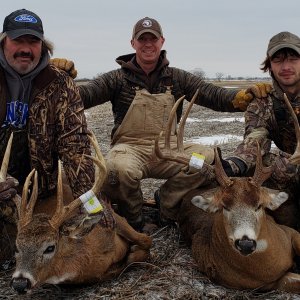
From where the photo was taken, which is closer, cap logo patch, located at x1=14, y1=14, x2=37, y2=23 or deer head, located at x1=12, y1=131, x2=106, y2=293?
deer head, located at x1=12, y1=131, x2=106, y2=293

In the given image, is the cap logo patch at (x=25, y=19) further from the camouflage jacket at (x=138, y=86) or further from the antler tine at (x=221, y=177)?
the antler tine at (x=221, y=177)

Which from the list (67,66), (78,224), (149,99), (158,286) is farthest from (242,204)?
(67,66)

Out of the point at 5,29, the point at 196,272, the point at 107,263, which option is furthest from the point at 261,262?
the point at 5,29

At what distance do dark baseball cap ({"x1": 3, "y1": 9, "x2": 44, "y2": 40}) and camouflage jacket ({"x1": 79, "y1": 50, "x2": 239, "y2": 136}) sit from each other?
1.52 m

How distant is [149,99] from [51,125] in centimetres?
150

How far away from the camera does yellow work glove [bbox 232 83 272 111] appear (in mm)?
5941

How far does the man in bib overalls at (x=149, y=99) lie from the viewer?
6.22 metres

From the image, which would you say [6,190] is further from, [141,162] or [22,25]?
[141,162]

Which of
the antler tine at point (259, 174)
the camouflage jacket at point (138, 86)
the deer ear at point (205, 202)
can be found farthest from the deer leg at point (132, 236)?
the camouflage jacket at point (138, 86)

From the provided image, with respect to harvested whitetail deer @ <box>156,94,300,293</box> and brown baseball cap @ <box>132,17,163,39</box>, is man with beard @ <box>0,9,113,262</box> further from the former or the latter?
brown baseball cap @ <box>132,17,163,39</box>

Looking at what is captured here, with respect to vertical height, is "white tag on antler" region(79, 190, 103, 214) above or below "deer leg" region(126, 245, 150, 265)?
above

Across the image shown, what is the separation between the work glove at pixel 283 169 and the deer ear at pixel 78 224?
6.66 feet

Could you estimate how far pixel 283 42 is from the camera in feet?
18.6

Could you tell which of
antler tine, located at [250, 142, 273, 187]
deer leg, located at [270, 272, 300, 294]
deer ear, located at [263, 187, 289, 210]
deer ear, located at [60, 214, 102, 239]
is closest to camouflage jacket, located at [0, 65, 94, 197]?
deer ear, located at [60, 214, 102, 239]
